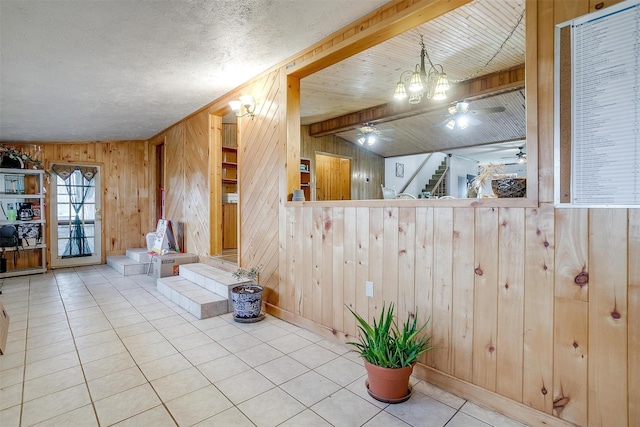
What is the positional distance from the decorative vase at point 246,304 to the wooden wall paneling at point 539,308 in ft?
7.97

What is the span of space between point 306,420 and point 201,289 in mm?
2725

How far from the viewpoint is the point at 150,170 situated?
23.6 ft

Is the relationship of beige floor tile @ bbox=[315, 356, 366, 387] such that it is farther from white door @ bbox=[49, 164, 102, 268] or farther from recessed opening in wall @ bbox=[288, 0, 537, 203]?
white door @ bbox=[49, 164, 102, 268]

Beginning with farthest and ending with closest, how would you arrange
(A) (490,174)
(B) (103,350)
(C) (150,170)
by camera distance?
1. (C) (150,170)
2. (B) (103,350)
3. (A) (490,174)

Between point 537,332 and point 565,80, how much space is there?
1379 millimetres

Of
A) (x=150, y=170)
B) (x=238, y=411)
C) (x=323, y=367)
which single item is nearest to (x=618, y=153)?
(x=323, y=367)

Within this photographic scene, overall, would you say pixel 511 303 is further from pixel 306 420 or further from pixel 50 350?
pixel 50 350

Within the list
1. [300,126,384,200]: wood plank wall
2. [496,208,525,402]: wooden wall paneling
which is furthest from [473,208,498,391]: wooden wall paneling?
[300,126,384,200]: wood plank wall

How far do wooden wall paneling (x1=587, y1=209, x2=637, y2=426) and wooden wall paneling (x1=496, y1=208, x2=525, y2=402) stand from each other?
32 centimetres

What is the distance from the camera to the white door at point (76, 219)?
6.24m

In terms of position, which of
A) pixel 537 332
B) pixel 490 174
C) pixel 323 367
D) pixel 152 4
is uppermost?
pixel 152 4

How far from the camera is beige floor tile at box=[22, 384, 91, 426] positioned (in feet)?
6.16

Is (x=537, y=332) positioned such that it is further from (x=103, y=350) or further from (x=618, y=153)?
(x=103, y=350)

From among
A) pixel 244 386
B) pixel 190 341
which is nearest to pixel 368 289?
pixel 244 386
